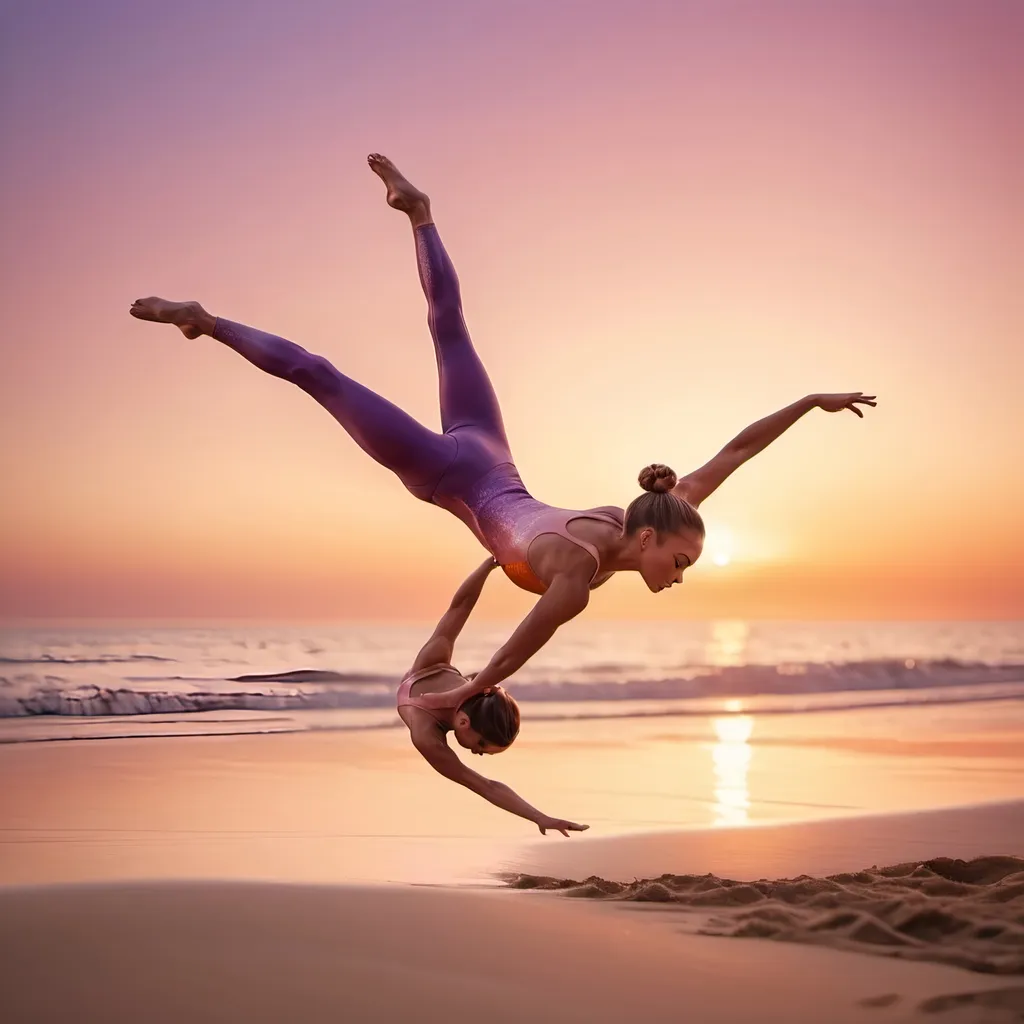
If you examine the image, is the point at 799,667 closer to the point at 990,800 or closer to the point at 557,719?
the point at 557,719

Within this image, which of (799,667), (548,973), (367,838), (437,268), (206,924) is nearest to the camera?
(548,973)

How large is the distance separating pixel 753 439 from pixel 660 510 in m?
0.65

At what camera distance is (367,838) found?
4809 millimetres

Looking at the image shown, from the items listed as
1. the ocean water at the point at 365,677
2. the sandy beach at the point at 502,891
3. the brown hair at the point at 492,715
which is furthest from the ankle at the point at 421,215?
the ocean water at the point at 365,677

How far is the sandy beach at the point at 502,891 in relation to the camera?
8.44ft

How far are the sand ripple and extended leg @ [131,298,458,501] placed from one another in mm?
1472

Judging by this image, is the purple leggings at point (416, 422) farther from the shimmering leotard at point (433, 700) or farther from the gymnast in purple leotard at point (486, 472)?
the shimmering leotard at point (433, 700)

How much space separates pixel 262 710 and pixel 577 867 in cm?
→ 612

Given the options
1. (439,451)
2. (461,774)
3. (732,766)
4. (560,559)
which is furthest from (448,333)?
(732,766)

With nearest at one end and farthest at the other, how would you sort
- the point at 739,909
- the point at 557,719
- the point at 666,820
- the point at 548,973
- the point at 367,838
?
1. the point at 548,973
2. the point at 739,909
3. the point at 367,838
4. the point at 666,820
5. the point at 557,719

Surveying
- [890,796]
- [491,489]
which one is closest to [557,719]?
[890,796]

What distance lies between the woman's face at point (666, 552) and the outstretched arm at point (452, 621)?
0.65m

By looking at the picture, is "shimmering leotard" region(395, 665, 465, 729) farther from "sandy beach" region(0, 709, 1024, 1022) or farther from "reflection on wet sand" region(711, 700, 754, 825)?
"reflection on wet sand" region(711, 700, 754, 825)

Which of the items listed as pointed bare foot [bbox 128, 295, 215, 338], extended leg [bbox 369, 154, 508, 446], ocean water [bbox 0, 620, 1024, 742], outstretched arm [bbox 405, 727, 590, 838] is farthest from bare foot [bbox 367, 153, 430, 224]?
ocean water [bbox 0, 620, 1024, 742]
